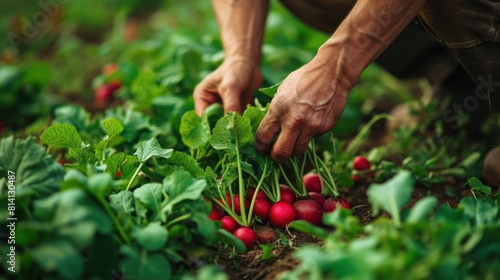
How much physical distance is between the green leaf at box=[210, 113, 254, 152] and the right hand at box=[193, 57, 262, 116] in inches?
12.0

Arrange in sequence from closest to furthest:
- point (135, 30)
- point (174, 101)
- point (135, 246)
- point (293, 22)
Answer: point (135, 246) < point (174, 101) < point (293, 22) < point (135, 30)

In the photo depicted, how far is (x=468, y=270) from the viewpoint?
1.35m

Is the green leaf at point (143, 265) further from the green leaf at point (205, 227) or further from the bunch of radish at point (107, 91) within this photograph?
the bunch of radish at point (107, 91)

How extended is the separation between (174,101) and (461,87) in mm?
1472

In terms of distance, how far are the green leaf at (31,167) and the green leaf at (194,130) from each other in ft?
2.07

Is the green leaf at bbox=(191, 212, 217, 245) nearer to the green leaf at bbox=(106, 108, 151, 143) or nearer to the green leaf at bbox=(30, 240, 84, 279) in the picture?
the green leaf at bbox=(30, 240, 84, 279)

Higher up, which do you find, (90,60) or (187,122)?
(187,122)

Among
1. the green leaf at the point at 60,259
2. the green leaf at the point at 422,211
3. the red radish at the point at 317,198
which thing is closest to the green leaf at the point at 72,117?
the red radish at the point at 317,198

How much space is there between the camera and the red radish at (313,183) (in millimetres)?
2152

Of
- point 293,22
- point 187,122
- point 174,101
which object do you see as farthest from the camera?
point 293,22

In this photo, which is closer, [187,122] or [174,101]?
[187,122]

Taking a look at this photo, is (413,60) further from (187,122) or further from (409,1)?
(187,122)

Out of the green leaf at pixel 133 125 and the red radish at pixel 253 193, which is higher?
the green leaf at pixel 133 125

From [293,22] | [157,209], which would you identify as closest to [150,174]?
[157,209]
